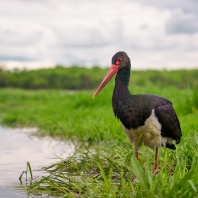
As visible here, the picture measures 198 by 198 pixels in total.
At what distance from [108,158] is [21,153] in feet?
8.07

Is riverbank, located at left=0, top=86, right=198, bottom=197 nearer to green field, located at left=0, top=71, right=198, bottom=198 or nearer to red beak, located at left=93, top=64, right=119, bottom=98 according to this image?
green field, located at left=0, top=71, right=198, bottom=198

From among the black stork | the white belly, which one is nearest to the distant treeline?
the black stork

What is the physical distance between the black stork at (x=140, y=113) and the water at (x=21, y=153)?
3.30 ft

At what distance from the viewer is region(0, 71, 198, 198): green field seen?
4008mm

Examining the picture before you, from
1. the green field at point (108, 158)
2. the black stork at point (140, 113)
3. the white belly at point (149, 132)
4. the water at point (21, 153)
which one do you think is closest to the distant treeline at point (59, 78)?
the green field at point (108, 158)

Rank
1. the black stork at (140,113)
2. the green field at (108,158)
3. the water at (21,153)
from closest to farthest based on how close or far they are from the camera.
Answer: the green field at (108,158) → the black stork at (140,113) → the water at (21,153)

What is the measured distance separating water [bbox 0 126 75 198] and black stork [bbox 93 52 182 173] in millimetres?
1007

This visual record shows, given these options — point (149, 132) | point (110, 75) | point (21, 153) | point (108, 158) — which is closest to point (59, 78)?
point (21, 153)

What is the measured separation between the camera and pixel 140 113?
5137 mm

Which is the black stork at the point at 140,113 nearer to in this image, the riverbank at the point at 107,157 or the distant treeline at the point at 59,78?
the riverbank at the point at 107,157

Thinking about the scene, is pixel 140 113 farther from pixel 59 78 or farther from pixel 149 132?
pixel 59 78

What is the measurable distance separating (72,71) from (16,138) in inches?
1168

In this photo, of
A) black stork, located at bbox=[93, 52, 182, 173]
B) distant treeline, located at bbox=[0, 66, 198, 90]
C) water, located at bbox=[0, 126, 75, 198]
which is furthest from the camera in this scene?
distant treeline, located at bbox=[0, 66, 198, 90]

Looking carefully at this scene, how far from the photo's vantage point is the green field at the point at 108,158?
4.01m
